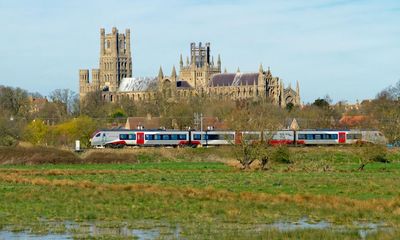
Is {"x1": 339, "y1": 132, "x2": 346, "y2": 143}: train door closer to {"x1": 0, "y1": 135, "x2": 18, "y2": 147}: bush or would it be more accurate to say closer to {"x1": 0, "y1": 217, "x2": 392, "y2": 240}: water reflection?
{"x1": 0, "y1": 135, "x2": 18, "y2": 147}: bush

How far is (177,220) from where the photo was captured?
26.0 metres

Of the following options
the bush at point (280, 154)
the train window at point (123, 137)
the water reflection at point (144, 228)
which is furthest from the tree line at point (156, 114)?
the water reflection at point (144, 228)

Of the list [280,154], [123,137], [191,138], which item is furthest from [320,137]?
[280,154]

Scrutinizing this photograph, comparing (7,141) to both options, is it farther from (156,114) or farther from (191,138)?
(156,114)

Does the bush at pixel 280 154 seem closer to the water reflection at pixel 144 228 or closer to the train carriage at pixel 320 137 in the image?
the train carriage at pixel 320 137

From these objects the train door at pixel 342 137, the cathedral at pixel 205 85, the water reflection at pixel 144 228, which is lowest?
the water reflection at pixel 144 228

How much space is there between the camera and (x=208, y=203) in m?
30.1

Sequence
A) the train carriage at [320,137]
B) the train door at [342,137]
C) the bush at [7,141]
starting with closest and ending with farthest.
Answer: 1. the train carriage at [320,137]
2. the train door at [342,137]
3. the bush at [7,141]

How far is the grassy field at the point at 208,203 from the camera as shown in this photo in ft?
78.9

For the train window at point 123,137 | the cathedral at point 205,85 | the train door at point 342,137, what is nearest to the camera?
the train window at point 123,137

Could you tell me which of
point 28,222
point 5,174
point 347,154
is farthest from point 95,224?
point 347,154

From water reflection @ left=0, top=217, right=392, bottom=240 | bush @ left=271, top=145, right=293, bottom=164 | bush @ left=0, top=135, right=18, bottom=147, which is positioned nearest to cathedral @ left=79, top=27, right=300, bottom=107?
bush @ left=0, top=135, right=18, bottom=147

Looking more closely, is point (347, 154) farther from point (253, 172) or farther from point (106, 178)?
point (106, 178)

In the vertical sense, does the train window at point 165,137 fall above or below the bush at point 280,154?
above
